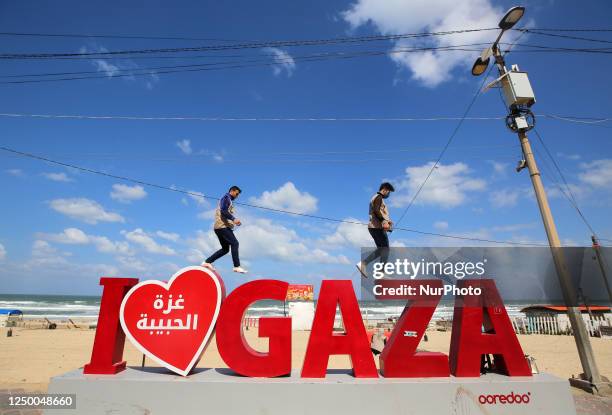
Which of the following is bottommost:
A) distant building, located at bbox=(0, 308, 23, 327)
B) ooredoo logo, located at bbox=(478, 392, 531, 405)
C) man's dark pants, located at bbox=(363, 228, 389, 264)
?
ooredoo logo, located at bbox=(478, 392, 531, 405)

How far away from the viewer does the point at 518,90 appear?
9031 mm

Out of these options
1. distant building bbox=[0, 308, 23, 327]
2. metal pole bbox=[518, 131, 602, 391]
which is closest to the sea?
distant building bbox=[0, 308, 23, 327]

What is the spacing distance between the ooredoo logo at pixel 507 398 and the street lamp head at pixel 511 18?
810 cm

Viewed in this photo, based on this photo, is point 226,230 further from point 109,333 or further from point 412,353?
point 412,353

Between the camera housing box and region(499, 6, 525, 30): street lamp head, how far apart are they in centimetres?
113

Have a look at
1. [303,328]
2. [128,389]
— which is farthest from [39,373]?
[303,328]

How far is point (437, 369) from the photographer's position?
5859 millimetres

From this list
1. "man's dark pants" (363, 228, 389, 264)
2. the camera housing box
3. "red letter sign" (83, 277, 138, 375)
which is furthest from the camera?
the camera housing box

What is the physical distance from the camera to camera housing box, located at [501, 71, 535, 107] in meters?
8.99

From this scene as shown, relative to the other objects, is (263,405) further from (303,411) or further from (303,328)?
(303,328)

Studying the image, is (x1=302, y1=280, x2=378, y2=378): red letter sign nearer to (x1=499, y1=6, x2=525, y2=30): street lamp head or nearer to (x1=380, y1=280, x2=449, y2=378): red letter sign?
(x1=380, y1=280, x2=449, y2=378): red letter sign

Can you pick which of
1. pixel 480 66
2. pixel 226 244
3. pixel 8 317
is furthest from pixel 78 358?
pixel 8 317

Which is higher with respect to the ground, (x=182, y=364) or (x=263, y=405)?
(x=182, y=364)

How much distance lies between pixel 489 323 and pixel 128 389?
6.13 meters
